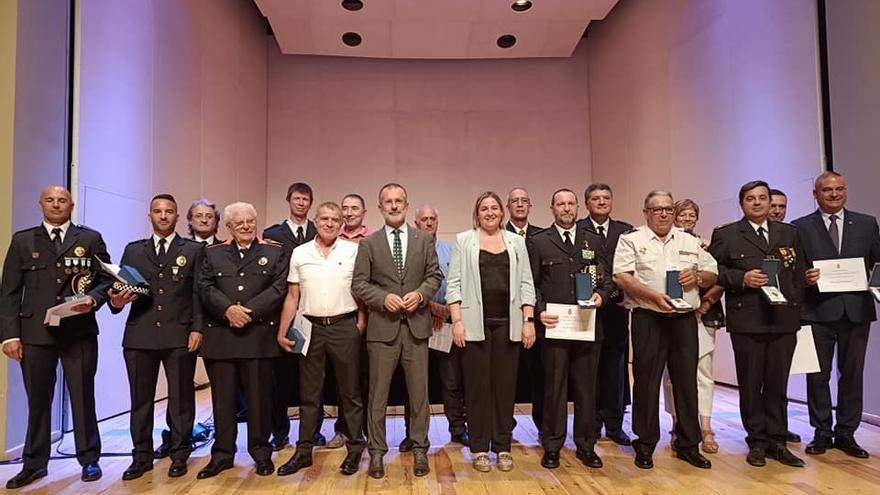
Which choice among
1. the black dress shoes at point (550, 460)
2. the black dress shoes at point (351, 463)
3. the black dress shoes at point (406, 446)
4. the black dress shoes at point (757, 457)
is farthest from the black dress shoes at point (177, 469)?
the black dress shoes at point (757, 457)

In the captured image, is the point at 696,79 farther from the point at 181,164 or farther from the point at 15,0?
the point at 15,0

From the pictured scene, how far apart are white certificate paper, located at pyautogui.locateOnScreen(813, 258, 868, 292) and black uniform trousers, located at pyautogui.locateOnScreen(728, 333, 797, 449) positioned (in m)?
0.50

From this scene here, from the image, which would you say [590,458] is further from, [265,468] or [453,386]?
[265,468]

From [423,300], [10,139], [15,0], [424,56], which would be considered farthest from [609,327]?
[424,56]

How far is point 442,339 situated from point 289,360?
1.24m

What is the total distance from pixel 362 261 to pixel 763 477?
2576mm

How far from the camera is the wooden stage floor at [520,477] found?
318cm

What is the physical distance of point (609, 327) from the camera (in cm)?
419

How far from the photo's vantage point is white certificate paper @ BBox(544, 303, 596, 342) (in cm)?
348

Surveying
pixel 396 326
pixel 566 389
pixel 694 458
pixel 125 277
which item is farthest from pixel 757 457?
pixel 125 277

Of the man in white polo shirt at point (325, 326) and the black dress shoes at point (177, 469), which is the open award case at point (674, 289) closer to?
the man in white polo shirt at point (325, 326)

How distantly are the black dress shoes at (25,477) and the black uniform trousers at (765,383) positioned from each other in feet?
12.4

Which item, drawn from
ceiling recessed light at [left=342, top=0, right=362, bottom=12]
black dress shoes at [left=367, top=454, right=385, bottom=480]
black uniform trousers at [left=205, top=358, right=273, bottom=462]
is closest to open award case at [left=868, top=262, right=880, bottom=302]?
black dress shoes at [left=367, top=454, right=385, bottom=480]

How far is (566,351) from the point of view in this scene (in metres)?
3.60
